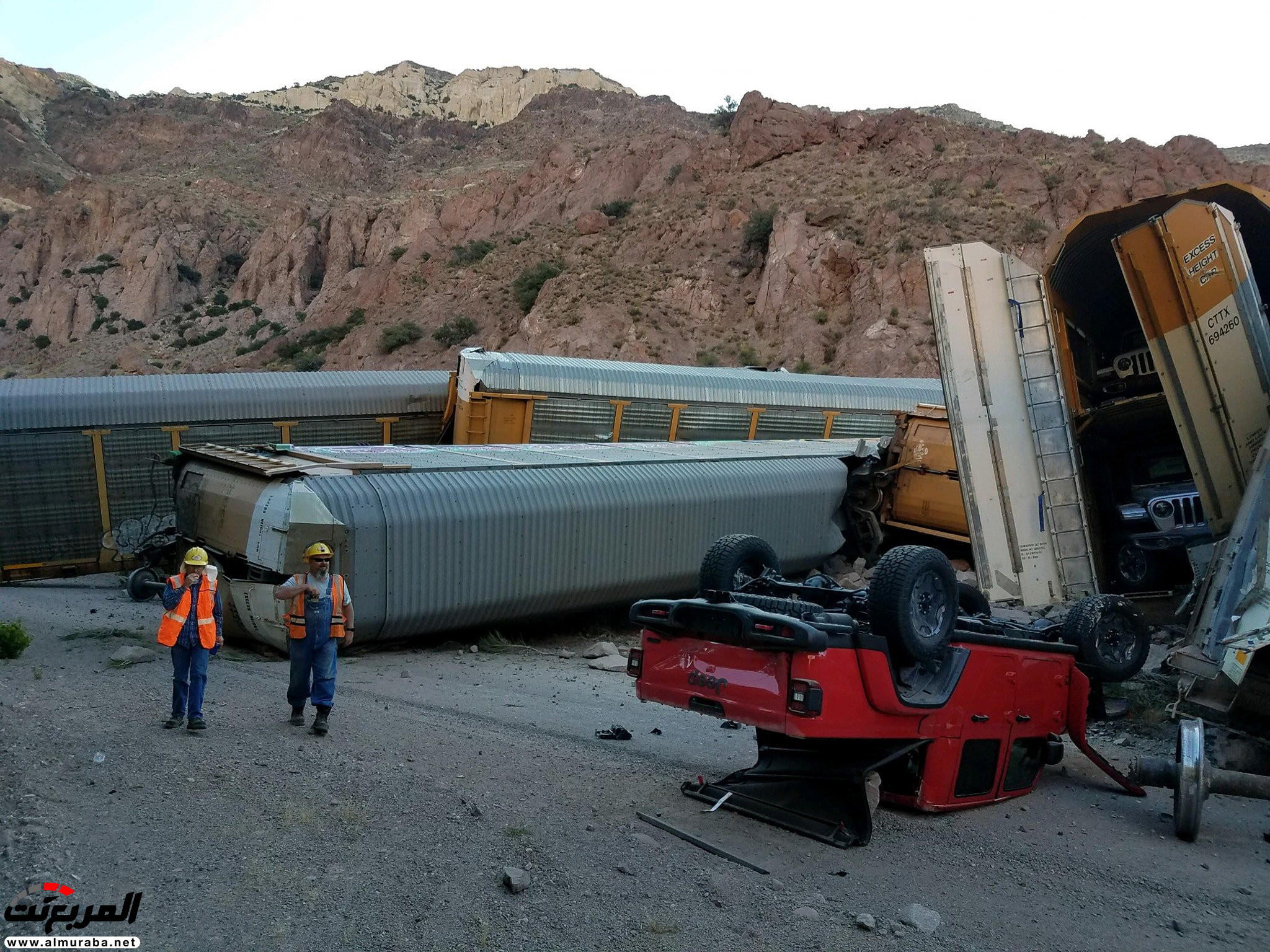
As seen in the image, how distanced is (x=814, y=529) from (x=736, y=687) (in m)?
10.2

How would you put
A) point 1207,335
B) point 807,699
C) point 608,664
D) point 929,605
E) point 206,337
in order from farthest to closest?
point 206,337
point 608,664
point 1207,335
point 929,605
point 807,699

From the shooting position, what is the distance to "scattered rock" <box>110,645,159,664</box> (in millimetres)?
8391

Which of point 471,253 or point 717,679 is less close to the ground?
point 471,253

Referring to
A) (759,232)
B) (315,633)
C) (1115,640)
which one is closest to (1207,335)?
(1115,640)

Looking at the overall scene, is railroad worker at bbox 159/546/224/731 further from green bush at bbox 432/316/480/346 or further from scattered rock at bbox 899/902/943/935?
green bush at bbox 432/316/480/346

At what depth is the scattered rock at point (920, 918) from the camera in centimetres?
435

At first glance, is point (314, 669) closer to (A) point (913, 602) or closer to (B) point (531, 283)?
(A) point (913, 602)

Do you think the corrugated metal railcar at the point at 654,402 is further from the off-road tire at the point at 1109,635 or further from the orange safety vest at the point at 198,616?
the off-road tire at the point at 1109,635

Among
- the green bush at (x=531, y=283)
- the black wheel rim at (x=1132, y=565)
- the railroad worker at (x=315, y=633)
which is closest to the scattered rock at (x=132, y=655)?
the railroad worker at (x=315, y=633)

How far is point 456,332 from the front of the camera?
43.3 m

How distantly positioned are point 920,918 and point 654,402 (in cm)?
1362

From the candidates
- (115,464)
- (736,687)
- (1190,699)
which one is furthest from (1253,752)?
(115,464)

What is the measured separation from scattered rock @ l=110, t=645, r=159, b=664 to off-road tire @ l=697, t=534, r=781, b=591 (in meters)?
5.20

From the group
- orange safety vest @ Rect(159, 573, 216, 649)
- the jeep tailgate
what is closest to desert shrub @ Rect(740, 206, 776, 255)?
orange safety vest @ Rect(159, 573, 216, 649)
